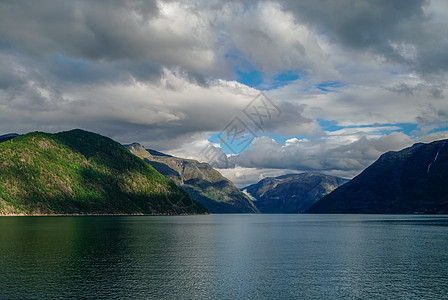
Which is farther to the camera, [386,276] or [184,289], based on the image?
[386,276]

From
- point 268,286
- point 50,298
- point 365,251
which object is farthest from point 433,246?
point 50,298

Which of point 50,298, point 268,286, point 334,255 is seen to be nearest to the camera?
point 50,298

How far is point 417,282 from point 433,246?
64732 millimetres

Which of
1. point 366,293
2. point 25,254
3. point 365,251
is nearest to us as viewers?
point 366,293

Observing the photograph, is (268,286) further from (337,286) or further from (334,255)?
(334,255)

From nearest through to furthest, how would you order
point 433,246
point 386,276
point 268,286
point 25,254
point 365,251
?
point 268,286 < point 386,276 < point 25,254 < point 365,251 < point 433,246

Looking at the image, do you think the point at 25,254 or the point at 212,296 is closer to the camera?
the point at 212,296

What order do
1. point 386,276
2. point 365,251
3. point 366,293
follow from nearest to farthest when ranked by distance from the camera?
point 366,293, point 386,276, point 365,251

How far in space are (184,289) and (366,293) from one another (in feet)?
99.2

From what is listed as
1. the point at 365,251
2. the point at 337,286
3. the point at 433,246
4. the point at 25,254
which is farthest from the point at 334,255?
the point at 25,254

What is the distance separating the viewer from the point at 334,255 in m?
98.6

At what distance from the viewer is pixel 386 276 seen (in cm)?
7156

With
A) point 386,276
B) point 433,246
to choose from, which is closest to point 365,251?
point 433,246

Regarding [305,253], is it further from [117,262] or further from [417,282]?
[117,262]
